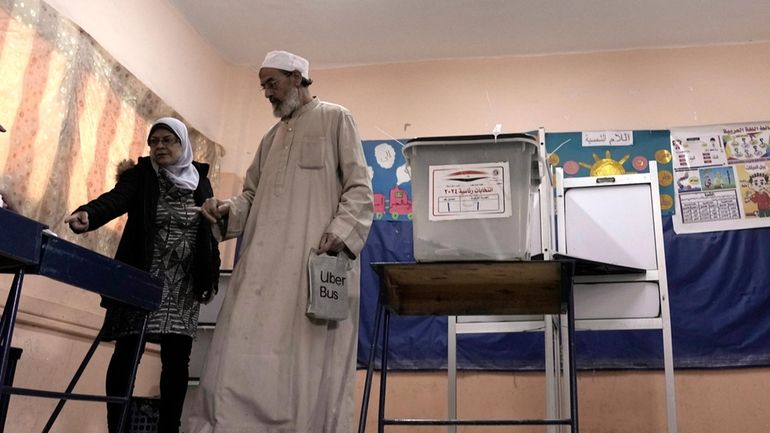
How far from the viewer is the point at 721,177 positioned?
11.9 ft

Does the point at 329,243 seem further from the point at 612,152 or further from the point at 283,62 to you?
the point at 612,152

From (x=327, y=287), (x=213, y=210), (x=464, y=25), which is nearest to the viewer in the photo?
(x=327, y=287)

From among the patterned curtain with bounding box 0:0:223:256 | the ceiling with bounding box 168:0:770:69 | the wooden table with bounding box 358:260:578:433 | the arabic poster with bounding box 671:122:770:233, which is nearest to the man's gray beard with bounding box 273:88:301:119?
the wooden table with bounding box 358:260:578:433

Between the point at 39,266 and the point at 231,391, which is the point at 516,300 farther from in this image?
the point at 39,266

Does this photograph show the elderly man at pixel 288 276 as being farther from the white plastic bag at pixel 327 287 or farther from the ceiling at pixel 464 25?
the ceiling at pixel 464 25

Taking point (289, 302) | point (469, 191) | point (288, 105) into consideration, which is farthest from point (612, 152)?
point (289, 302)

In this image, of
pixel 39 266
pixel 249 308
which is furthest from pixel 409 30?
pixel 39 266

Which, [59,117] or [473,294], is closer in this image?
[473,294]

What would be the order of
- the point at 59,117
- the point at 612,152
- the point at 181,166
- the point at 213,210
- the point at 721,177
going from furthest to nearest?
the point at 612,152 < the point at 721,177 < the point at 59,117 < the point at 181,166 < the point at 213,210

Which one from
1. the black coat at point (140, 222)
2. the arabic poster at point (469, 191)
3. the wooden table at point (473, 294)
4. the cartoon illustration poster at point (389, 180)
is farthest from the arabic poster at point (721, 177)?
the black coat at point (140, 222)

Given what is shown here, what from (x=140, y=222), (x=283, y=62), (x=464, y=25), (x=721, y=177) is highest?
(x=464, y=25)

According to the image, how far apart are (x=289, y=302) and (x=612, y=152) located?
237 centimetres

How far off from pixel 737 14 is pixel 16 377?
12.0ft

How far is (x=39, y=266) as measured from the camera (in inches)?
55.9
